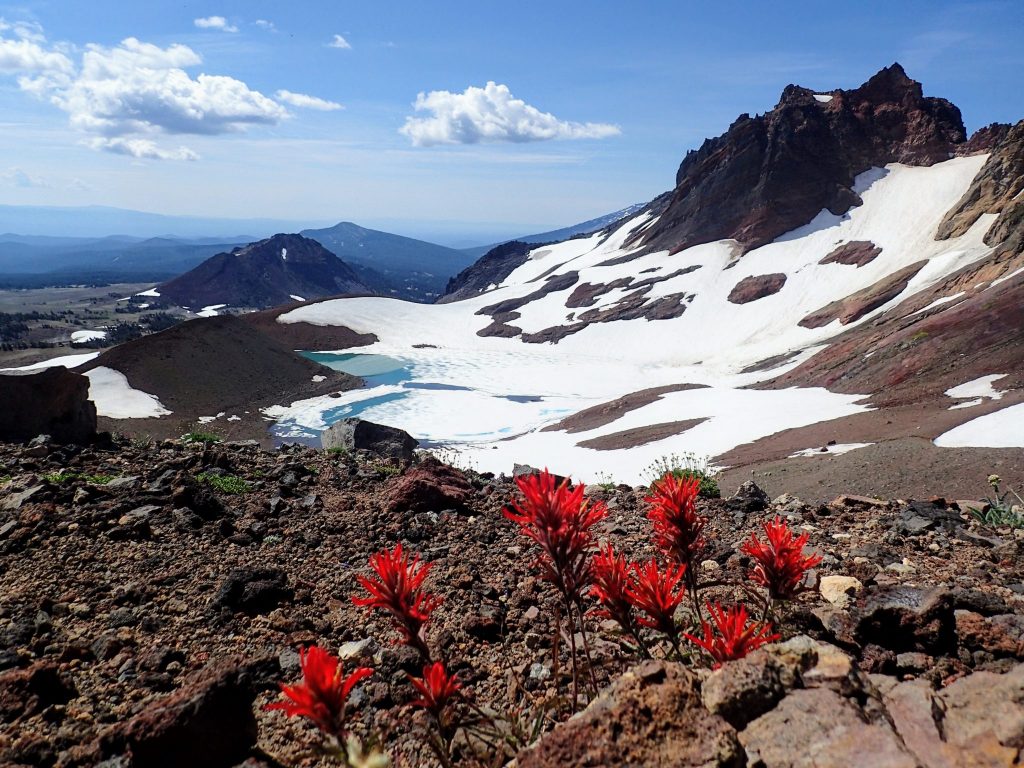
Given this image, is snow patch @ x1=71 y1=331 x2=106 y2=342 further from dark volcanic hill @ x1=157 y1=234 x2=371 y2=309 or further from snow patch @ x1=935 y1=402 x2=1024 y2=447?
snow patch @ x1=935 y1=402 x2=1024 y2=447

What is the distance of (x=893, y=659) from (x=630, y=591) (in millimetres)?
1795

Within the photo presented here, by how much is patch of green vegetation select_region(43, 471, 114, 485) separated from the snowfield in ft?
39.7

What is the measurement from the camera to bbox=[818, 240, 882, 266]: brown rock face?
53872 mm

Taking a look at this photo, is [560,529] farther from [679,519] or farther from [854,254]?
[854,254]

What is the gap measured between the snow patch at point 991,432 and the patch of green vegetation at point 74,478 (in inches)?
627

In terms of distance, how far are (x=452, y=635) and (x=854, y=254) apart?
6288 cm

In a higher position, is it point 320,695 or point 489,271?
point 489,271

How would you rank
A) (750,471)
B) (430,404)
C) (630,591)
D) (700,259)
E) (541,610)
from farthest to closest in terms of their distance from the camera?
(700,259)
(430,404)
(750,471)
(541,610)
(630,591)

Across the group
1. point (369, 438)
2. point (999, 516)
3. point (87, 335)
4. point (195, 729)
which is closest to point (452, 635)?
point (195, 729)

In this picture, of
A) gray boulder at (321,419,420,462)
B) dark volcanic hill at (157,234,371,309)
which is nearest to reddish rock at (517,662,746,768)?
gray boulder at (321,419,420,462)

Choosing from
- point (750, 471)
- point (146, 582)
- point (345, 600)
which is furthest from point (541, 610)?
point (750, 471)

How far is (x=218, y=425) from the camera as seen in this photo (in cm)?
3306

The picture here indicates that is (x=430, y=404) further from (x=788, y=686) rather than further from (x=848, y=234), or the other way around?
(x=848, y=234)

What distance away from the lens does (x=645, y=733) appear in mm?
1860
